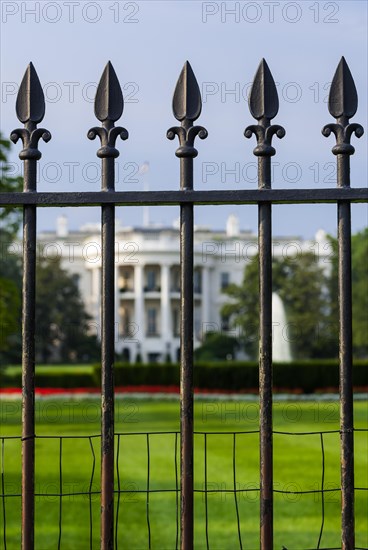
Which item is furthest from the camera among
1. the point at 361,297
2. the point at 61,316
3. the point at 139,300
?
the point at 139,300

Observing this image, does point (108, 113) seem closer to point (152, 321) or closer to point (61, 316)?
point (61, 316)

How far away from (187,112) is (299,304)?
34.9 meters

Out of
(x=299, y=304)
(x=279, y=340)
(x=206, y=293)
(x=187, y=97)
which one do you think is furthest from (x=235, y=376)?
(x=206, y=293)

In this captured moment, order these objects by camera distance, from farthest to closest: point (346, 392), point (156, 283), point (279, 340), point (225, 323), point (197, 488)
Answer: point (156, 283), point (225, 323), point (279, 340), point (197, 488), point (346, 392)

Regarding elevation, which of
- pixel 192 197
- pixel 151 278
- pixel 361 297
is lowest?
pixel 361 297

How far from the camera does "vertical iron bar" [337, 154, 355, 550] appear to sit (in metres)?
2.08

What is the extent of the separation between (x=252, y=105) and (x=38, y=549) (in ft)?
12.6

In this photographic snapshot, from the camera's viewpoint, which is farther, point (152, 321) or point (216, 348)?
point (152, 321)

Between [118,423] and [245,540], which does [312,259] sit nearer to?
[118,423]

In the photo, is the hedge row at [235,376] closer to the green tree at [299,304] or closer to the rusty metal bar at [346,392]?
the green tree at [299,304]

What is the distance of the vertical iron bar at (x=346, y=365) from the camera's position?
82.0 inches

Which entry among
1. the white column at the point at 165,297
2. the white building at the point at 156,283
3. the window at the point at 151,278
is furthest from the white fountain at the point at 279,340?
the window at the point at 151,278

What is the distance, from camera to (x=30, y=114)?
84.6 inches

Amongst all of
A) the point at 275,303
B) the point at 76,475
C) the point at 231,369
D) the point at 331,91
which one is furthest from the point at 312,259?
the point at 331,91
